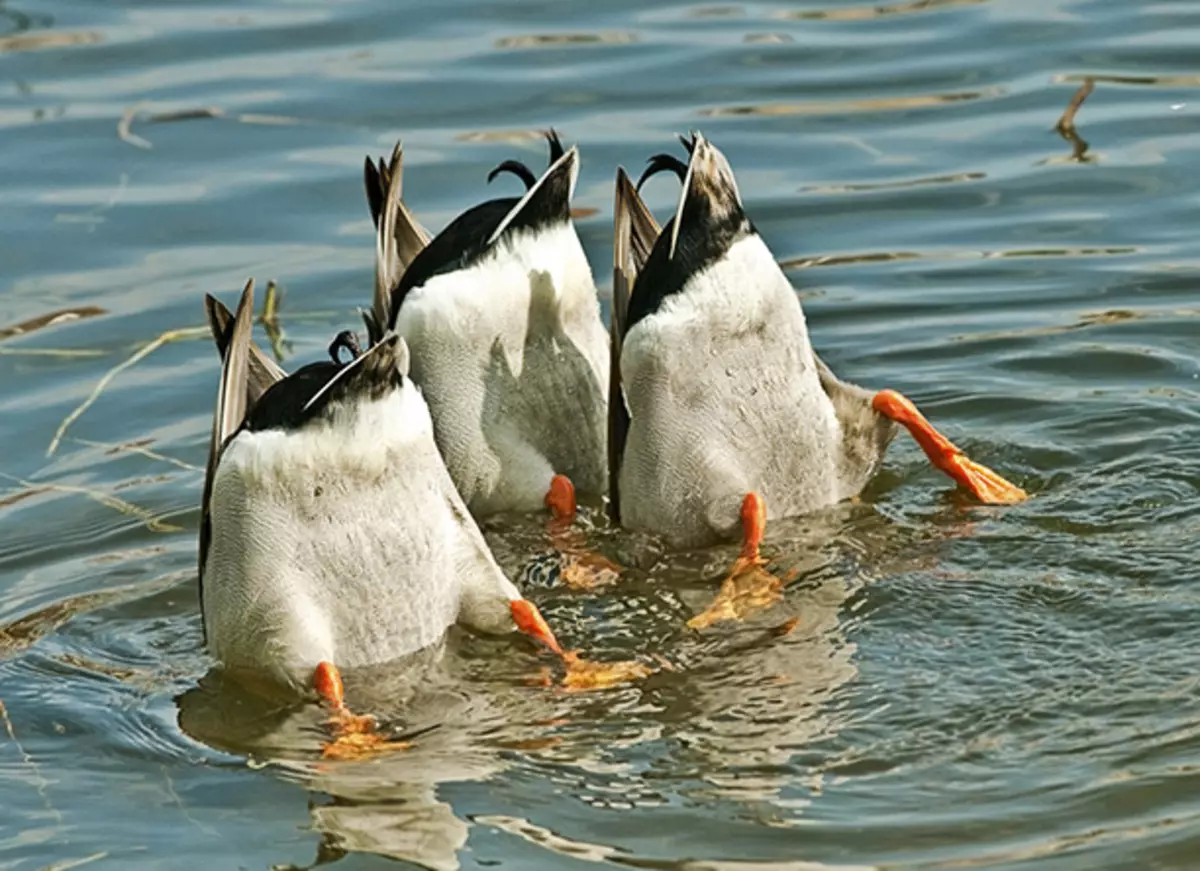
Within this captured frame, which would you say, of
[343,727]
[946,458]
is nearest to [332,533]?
[343,727]

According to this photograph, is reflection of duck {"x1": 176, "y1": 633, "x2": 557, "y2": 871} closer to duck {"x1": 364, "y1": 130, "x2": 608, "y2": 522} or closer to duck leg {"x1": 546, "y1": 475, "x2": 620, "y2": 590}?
duck leg {"x1": 546, "y1": 475, "x2": 620, "y2": 590}

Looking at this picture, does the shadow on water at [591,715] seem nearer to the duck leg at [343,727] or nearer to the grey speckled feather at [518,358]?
the duck leg at [343,727]

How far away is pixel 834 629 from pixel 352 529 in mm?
1171

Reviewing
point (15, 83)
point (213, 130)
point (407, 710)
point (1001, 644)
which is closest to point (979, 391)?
point (1001, 644)

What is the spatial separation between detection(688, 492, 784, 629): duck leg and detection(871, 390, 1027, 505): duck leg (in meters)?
0.46

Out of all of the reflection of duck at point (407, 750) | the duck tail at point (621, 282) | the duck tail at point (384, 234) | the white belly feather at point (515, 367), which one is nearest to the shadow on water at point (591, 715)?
the reflection of duck at point (407, 750)

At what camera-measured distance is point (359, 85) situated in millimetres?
10586

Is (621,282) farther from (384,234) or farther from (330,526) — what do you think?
(330,526)

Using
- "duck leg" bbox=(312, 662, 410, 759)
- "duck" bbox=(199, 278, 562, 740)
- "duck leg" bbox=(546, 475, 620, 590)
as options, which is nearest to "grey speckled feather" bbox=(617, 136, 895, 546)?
"duck leg" bbox=(546, 475, 620, 590)

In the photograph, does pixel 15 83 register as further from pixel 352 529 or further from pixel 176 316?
pixel 352 529

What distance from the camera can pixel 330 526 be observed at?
16.8 feet

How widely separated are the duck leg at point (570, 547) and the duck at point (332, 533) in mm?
525

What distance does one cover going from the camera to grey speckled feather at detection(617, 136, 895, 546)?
5605mm

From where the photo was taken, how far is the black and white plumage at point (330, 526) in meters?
4.97
